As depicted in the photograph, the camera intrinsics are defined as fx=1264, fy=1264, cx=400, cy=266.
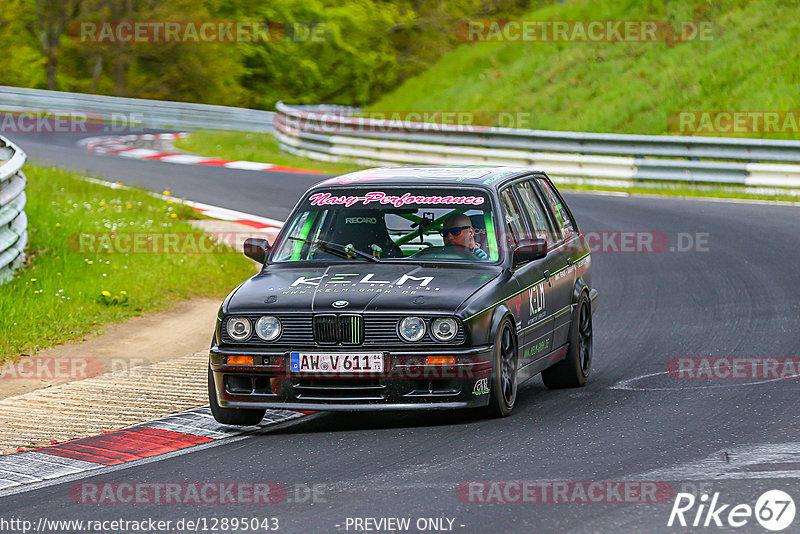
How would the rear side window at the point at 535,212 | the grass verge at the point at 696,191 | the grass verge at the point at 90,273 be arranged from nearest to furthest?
1. the rear side window at the point at 535,212
2. the grass verge at the point at 90,273
3. the grass verge at the point at 696,191

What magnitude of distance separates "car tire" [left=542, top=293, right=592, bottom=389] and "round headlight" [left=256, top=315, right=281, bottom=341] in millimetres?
2458

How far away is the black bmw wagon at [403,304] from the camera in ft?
24.3

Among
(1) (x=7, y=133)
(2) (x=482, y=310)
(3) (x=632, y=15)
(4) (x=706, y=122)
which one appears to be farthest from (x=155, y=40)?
(2) (x=482, y=310)

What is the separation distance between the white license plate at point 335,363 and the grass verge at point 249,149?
692 inches

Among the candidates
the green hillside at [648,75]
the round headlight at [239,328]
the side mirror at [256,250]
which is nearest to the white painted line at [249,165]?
the green hillside at [648,75]

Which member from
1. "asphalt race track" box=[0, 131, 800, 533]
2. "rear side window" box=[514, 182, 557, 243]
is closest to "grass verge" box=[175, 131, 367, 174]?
"asphalt race track" box=[0, 131, 800, 533]

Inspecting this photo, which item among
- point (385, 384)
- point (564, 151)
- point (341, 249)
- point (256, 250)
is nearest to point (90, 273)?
point (256, 250)

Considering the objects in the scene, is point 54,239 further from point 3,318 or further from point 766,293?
point 766,293

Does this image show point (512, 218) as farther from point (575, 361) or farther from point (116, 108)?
point (116, 108)

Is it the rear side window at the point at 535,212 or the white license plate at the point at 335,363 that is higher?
the rear side window at the point at 535,212

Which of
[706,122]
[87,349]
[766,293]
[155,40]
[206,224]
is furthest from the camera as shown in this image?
[155,40]

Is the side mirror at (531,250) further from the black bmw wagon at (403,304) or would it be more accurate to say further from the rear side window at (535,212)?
the rear side window at (535,212)

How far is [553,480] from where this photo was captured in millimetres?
6133

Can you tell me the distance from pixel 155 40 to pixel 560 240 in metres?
38.2
